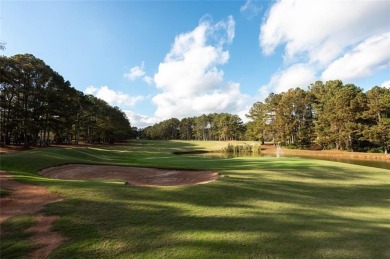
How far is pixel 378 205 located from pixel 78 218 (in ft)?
34.7

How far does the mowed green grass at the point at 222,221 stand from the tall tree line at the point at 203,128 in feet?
303

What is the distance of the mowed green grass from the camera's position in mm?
5750

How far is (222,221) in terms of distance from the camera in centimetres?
741

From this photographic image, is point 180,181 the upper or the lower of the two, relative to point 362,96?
lower

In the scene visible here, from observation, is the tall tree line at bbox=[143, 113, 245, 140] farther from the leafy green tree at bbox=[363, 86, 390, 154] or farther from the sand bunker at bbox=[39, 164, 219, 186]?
the sand bunker at bbox=[39, 164, 219, 186]

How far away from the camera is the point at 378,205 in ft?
33.4

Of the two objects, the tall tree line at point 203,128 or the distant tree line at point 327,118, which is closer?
the distant tree line at point 327,118

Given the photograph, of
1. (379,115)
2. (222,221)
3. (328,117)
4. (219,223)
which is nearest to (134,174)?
(222,221)

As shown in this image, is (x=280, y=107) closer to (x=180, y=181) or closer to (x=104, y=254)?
(x=180, y=181)

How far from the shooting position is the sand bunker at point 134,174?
14.0 m

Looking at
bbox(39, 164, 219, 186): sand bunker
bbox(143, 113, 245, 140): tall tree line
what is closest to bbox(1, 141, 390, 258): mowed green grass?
bbox(39, 164, 219, 186): sand bunker

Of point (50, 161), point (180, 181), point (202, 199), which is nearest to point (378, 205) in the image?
point (202, 199)

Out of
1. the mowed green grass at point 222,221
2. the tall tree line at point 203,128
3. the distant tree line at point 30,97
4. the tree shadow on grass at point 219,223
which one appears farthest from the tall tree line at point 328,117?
the distant tree line at point 30,97

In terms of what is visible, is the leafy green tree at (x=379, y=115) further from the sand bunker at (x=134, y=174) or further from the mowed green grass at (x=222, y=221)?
the sand bunker at (x=134, y=174)
